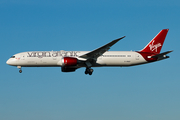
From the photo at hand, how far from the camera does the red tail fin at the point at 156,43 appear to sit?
193 ft

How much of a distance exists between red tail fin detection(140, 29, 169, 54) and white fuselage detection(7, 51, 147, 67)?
98.4 inches

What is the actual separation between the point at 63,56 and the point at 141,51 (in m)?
14.8

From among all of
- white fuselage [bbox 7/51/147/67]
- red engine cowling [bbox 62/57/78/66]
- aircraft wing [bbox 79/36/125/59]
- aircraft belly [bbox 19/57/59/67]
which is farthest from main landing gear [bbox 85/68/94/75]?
aircraft belly [bbox 19/57/59/67]

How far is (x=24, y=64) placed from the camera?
55781mm

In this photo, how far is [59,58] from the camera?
55.2 m

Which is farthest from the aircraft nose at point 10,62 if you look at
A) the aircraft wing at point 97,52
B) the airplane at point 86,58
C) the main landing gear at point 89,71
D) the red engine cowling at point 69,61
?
the main landing gear at point 89,71

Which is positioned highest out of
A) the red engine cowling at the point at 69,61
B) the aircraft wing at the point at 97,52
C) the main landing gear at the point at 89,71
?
the aircraft wing at the point at 97,52

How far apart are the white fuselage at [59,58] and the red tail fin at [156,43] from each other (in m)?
2.50

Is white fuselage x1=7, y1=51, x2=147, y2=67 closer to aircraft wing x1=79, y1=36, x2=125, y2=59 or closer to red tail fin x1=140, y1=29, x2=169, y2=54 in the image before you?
aircraft wing x1=79, y1=36, x2=125, y2=59

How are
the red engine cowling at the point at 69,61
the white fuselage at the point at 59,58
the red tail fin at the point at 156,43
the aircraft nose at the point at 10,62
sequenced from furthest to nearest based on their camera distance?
1. the red tail fin at the point at 156,43
2. the aircraft nose at the point at 10,62
3. the white fuselage at the point at 59,58
4. the red engine cowling at the point at 69,61

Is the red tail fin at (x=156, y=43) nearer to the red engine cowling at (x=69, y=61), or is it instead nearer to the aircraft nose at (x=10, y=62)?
the red engine cowling at (x=69, y=61)

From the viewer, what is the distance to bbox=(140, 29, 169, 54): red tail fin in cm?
5875

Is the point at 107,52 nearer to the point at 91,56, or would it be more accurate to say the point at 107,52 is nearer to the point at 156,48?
the point at 91,56

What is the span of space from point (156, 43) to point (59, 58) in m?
18.7
